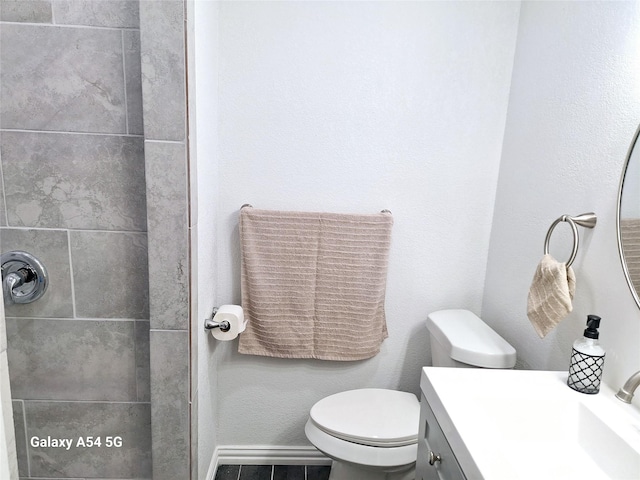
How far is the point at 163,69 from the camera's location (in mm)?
1159

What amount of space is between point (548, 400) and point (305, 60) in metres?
1.39

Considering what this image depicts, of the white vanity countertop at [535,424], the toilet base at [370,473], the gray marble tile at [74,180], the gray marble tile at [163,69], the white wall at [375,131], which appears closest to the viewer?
the white vanity countertop at [535,424]

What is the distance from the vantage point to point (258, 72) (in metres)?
1.66

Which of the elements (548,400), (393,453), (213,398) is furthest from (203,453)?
(548,400)

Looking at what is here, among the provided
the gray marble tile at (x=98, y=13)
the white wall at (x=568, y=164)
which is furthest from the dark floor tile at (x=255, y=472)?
the gray marble tile at (x=98, y=13)

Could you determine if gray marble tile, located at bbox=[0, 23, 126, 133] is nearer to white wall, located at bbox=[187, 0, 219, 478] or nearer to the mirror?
white wall, located at bbox=[187, 0, 219, 478]

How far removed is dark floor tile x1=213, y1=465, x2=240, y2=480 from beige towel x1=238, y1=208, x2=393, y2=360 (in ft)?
1.88

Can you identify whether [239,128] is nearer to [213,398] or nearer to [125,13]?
[125,13]

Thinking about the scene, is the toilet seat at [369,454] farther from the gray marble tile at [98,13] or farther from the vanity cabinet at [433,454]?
the gray marble tile at [98,13]

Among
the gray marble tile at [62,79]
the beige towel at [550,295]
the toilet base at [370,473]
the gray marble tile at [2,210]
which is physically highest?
the gray marble tile at [62,79]

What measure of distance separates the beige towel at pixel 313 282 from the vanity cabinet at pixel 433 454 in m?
0.65

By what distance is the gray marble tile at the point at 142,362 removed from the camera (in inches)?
53.5

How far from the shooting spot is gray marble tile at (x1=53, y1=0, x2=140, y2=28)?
3.87 feet

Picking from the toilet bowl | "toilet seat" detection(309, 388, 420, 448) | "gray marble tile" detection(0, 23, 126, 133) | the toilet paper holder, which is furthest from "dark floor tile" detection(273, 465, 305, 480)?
"gray marble tile" detection(0, 23, 126, 133)
